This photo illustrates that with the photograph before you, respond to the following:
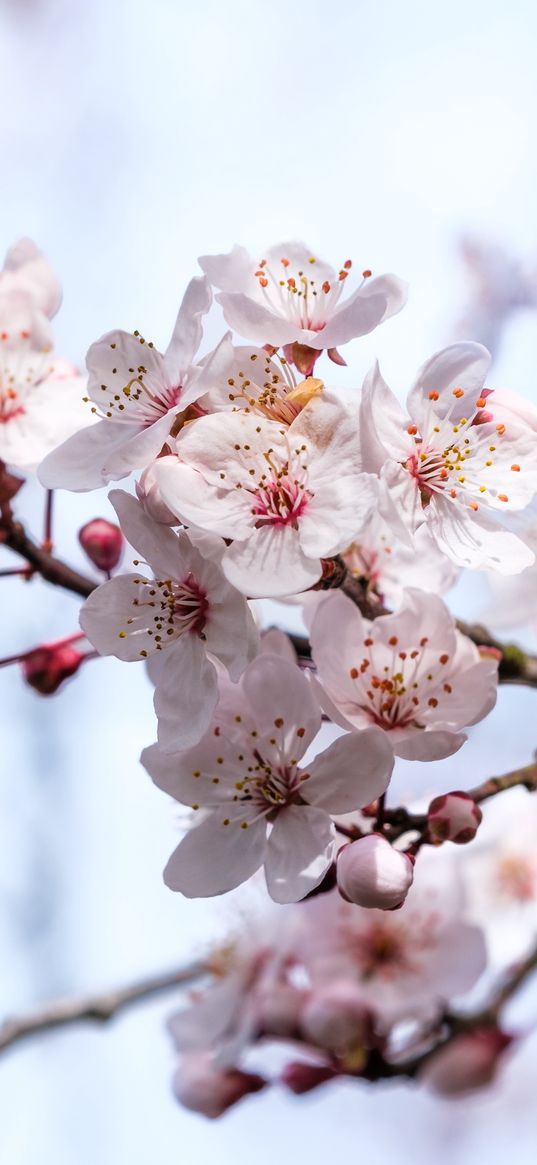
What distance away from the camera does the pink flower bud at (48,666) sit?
1.65 meters

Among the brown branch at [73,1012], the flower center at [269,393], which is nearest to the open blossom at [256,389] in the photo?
the flower center at [269,393]

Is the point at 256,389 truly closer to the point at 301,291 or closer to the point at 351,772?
the point at 301,291

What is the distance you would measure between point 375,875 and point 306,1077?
1023 millimetres

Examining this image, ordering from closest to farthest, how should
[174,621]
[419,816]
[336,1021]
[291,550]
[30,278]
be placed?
[291,550], [174,621], [419,816], [30,278], [336,1021]

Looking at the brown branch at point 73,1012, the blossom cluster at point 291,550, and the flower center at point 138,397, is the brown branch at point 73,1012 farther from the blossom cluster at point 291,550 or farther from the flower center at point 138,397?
the flower center at point 138,397

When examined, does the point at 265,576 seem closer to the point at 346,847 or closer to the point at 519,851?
the point at 346,847

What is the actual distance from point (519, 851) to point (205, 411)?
2.12 m

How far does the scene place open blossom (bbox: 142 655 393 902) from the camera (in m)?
1.27

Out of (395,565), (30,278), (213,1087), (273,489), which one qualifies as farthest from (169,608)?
(213,1087)

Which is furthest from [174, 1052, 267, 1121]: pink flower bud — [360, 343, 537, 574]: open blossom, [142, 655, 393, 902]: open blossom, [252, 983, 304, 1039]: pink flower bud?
[360, 343, 537, 574]: open blossom

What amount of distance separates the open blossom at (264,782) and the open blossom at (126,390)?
11.8 inches

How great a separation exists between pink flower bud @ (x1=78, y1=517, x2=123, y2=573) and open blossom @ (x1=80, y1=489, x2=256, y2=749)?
377mm

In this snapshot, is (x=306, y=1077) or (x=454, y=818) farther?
(x=306, y=1077)

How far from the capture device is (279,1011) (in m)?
2.17
